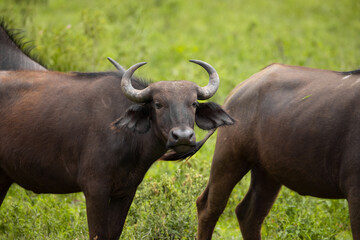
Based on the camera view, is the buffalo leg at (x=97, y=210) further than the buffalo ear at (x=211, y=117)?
No

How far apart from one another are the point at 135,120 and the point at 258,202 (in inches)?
67.4

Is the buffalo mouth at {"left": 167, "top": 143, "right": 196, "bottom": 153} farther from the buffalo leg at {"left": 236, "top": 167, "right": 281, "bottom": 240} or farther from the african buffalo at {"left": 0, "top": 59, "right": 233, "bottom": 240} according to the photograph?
the buffalo leg at {"left": 236, "top": 167, "right": 281, "bottom": 240}

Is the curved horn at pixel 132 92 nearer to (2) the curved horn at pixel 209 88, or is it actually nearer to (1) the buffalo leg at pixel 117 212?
(2) the curved horn at pixel 209 88

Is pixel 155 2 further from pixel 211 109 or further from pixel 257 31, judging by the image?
pixel 211 109

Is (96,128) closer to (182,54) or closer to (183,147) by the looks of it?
(183,147)

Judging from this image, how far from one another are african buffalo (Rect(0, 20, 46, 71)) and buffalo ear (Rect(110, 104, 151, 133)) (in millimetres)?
1878

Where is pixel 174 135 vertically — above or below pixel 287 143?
above

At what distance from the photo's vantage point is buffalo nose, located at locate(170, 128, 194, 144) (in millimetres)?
4438

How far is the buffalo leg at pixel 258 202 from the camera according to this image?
581 cm

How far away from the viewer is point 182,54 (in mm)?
13156

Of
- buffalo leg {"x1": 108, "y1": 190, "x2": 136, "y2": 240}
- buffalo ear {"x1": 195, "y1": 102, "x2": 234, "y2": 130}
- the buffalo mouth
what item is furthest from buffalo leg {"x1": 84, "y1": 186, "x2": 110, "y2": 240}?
buffalo ear {"x1": 195, "y1": 102, "x2": 234, "y2": 130}

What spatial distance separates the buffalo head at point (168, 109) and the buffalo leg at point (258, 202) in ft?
3.55

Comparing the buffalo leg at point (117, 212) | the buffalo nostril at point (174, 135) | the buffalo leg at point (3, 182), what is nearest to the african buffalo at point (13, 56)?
the buffalo leg at point (3, 182)

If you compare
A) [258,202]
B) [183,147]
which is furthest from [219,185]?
[183,147]
